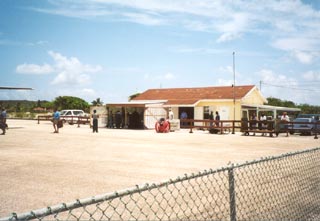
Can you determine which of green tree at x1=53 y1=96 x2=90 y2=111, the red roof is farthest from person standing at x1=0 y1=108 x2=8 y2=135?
green tree at x1=53 y1=96 x2=90 y2=111

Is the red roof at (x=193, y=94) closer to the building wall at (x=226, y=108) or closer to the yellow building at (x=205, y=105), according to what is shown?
the yellow building at (x=205, y=105)

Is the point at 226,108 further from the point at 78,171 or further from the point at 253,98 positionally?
the point at 78,171

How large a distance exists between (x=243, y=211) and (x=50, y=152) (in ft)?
32.3

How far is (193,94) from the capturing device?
39.5 metres

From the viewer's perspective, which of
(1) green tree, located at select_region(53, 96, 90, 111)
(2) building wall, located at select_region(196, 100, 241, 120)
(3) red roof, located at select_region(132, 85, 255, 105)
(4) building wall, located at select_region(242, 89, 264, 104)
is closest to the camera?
(2) building wall, located at select_region(196, 100, 241, 120)

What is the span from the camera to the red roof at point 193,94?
35828mm

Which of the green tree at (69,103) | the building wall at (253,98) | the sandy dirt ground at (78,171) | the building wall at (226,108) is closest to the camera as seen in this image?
the sandy dirt ground at (78,171)

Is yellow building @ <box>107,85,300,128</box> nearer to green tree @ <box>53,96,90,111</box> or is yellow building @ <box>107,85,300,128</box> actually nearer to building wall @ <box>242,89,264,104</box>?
building wall @ <box>242,89,264,104</box>

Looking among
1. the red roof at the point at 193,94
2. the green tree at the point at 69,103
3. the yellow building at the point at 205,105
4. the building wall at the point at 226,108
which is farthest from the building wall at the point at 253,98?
the green tree at the point at 69,103

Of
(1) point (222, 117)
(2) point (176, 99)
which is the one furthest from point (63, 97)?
(1) point (222, 117)

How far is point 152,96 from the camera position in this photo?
43.6 m

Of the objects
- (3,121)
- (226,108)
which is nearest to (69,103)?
(226,108)

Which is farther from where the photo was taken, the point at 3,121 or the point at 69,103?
the point at 69,103

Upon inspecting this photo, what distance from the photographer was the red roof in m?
35.8
